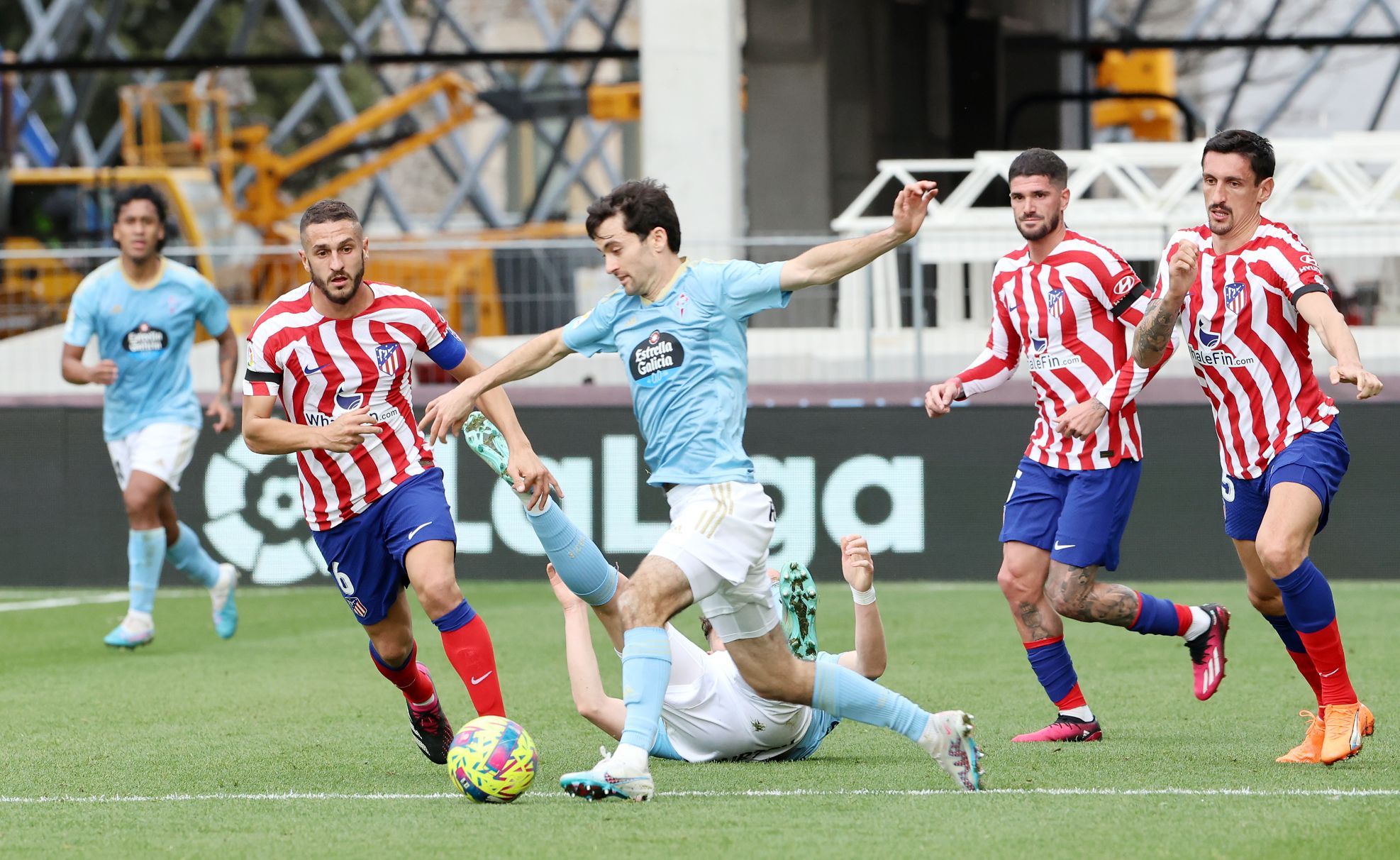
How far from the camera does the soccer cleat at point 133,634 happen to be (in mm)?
10570

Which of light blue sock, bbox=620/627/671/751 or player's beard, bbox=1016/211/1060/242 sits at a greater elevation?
player's beard, bbox=1016/211/1060/242

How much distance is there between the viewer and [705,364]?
19.7 feet

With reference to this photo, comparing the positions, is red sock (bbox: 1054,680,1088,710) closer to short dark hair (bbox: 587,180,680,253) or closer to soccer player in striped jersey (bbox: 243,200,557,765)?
soccer player in striped jersey (bbox: 243,200,557,765)

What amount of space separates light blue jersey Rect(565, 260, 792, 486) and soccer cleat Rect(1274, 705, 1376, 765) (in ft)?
6.84

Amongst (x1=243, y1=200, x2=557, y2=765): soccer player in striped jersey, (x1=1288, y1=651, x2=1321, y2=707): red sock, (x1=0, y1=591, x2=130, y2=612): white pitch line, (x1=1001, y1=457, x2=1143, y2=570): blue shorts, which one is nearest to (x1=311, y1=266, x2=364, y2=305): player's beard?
(x1=243, y1=200, x2=557, y2=765): soccer player in striped jersey

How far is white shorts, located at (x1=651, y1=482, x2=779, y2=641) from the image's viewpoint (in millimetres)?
5785

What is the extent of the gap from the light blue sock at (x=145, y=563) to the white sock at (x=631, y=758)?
5.74 meters

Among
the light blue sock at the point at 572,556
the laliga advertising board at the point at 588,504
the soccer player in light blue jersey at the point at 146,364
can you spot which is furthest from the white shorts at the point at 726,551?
the laliga advertising board at the point at 588,504

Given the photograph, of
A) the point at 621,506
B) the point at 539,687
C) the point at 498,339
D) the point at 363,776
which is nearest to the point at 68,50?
the point at 498,339

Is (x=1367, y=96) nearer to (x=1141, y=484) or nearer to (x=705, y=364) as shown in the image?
(x=1141, y=484)

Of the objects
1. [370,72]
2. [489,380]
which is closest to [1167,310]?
[489,380]

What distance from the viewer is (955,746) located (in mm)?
5844

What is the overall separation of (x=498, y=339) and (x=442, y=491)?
28.0 ft

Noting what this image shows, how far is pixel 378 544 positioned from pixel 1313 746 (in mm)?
3306
